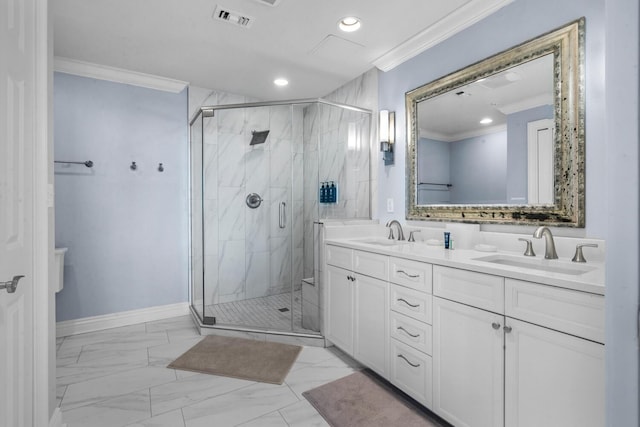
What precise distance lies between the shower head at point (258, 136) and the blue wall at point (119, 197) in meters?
0.72

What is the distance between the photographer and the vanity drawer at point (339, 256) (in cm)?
228

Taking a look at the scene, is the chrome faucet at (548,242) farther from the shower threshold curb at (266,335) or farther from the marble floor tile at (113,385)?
the marble floor tile at (113,385)

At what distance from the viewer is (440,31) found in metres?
2.23

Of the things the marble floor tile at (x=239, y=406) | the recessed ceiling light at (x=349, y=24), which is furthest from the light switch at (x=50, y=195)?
the recessed ceiling light at (x=349, y=24)

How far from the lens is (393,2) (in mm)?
Answer: 2010

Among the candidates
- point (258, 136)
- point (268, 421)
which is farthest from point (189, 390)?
point (258, 136)

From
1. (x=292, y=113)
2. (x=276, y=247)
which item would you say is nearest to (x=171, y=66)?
(x=292, y=113)

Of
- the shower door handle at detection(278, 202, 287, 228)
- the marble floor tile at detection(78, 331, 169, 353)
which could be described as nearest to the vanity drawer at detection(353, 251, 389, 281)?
the shower door handle at detection(278, 202, 287, 228)

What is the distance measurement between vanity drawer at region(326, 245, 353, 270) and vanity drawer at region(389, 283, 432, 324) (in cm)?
44

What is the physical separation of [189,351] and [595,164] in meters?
2.92

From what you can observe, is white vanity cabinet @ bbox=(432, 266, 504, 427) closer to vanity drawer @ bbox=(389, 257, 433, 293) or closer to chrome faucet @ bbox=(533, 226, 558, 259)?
vanity drawer @ bbox=(389, 257, 433, 293)

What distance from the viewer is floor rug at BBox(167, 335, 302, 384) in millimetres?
2172

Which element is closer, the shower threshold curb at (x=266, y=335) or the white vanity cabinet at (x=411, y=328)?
the white vanity cabinet at (x=411, y=328)

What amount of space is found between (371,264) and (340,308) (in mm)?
524
